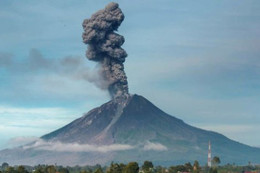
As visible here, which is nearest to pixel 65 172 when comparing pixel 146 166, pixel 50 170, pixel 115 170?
pixel 146 166

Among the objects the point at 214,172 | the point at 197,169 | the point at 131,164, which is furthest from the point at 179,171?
the point at 131,164

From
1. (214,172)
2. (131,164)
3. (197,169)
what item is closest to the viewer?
(131,164)

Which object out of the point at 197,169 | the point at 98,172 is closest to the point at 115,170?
the point at 98,172

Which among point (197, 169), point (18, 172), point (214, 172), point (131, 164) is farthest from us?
point (197, 169)

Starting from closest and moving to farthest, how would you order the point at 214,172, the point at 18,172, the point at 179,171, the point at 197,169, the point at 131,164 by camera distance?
the point at 131,164, the point at 18,172, the point at 214,172, the point at 197,169, the point at 179,171

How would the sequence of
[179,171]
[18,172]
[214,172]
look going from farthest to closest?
[179,171] → [214,172] → [18,172]

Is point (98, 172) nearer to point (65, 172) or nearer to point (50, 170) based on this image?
point (50, 170)

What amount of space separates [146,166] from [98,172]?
42639 millimetres

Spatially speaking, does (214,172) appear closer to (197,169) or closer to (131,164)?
(197,169)

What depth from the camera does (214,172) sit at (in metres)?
168

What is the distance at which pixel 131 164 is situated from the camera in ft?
414

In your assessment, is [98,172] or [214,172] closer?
[98,172]

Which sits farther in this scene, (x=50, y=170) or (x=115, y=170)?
(x=50, y=170)

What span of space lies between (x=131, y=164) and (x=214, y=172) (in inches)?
1868
